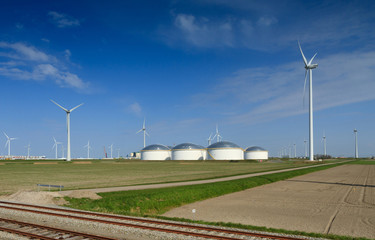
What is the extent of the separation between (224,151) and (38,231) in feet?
586

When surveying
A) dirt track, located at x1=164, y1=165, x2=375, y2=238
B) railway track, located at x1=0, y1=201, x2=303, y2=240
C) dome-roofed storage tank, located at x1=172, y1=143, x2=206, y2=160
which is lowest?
dome-roofed storage tank, located at x1=172, y1=143, x2=206, y2=160

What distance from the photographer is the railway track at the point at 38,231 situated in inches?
643

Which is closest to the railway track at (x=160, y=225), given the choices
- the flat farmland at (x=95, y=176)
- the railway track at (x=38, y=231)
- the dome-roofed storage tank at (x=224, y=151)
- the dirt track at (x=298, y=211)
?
the railway track at (x=38, y=231)

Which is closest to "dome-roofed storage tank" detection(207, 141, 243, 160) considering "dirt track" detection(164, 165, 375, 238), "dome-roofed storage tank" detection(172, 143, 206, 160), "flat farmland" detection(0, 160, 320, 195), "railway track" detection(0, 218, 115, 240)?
"dome-roofed storage tank" detection(172, 143, 206, 160)

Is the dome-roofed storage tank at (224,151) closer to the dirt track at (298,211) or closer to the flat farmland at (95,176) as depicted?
the flat farmland at (95,176)

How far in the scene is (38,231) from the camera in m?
17.7

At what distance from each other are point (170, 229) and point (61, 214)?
9.57 m

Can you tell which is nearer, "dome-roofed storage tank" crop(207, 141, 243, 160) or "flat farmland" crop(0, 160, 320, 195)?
"flat farmland" crop(0, 160, 320, 195)

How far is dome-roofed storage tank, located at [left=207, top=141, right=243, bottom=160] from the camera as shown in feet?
632

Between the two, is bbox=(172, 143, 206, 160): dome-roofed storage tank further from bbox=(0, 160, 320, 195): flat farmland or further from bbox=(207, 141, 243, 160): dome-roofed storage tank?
bbox=(0, 160, 320, 195): flat farmland

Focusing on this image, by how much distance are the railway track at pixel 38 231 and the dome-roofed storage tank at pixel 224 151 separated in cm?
17703

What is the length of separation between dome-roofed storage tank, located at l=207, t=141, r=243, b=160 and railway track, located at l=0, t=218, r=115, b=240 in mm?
177030

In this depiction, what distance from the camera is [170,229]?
1802cm

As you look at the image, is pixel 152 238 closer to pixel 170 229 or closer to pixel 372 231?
pixel 170 229
